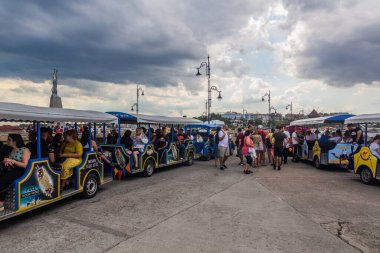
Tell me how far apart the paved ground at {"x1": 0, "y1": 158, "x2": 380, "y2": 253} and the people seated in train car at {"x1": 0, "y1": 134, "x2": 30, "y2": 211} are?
2.65ft

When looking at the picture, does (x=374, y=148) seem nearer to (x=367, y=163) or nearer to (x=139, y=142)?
(x=367, y=163)

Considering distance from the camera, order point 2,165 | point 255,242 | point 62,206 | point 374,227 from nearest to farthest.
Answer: point 255,242
point 374,227
point 2,165
point 62,206

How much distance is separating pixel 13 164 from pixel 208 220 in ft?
12.8

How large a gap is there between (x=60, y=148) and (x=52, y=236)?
3152 mm

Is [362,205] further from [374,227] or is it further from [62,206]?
[62,206]

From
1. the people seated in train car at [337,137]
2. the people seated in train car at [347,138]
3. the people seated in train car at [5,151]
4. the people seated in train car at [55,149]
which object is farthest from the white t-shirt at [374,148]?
the people seated in train car at [5,151]

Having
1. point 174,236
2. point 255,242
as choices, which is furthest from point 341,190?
point 174,236

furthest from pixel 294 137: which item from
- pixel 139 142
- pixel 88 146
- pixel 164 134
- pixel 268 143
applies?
pixel 88 146

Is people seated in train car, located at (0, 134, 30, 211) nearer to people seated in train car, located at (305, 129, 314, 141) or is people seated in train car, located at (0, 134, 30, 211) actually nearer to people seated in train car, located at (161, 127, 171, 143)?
people seated in train car, located at (161, 127, 171, 143)

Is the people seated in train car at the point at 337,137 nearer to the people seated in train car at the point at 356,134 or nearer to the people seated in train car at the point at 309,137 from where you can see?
the people seated in train car at the point at 356,134

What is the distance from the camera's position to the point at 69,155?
698 centimetres

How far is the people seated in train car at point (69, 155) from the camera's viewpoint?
6688mm

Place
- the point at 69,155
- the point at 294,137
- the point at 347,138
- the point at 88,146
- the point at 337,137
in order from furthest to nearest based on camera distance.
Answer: the point at 294,137
the point at 337,137
the point at 347,138
the point at 88,146
the point at 69,155

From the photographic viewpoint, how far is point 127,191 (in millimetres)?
8016
